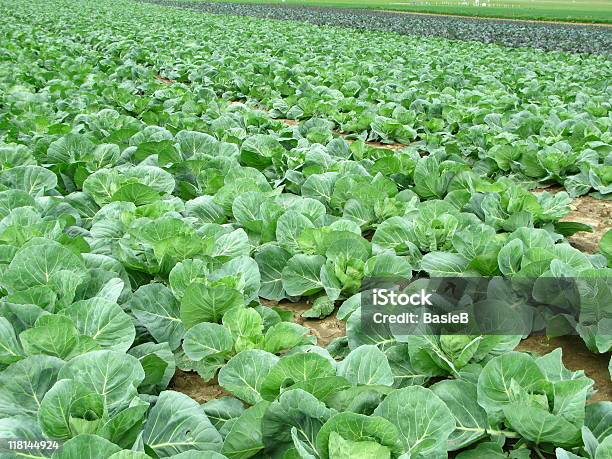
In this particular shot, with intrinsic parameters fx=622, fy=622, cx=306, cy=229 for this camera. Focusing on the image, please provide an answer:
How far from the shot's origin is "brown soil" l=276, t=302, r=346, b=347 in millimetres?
3100

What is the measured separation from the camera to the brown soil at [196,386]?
2.63 metres

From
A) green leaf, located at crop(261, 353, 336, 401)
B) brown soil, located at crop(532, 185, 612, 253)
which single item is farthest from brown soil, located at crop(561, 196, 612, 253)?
green leaf, located at crop(261, 353, 336, 401)

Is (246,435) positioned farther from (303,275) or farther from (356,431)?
(303,275)

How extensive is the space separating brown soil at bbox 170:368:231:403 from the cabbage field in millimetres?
11

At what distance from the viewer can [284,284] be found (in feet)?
11.1

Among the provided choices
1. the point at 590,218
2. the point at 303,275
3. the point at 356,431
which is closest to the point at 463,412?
the point at 356,431

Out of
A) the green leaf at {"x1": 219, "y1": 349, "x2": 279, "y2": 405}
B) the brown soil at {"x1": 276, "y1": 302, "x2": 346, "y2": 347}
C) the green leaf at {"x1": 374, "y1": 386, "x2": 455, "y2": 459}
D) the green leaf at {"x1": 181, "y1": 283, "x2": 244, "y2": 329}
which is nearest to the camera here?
the green leaf at {"x1": 374, "y1": 386, "x2": 455, "y2": 459}

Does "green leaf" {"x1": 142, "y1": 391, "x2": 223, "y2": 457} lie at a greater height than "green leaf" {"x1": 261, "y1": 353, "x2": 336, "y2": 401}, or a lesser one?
lesser

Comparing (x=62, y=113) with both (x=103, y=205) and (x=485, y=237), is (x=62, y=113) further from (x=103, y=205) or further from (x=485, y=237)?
(x=485, y=237)

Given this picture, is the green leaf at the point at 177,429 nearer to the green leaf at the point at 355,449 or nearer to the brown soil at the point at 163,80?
the green leaf at the point at 355,449

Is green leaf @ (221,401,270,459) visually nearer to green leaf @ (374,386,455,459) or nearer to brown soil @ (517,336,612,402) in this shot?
green leaf @ (374,386,455,459)

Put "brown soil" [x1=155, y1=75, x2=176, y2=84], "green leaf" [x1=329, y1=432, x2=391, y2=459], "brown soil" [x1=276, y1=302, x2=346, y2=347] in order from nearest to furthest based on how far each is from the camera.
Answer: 1. "green leaf" [x1=329, y1=432, x2=391, y2=459]
2. "brown soil" [x1=276, y1=302, x2=346, y2=347]
3. "brown soil" [x1=155, y1=75, x2=176, y2=84]

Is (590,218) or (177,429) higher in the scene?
(177,429)

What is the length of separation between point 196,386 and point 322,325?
793 mm
